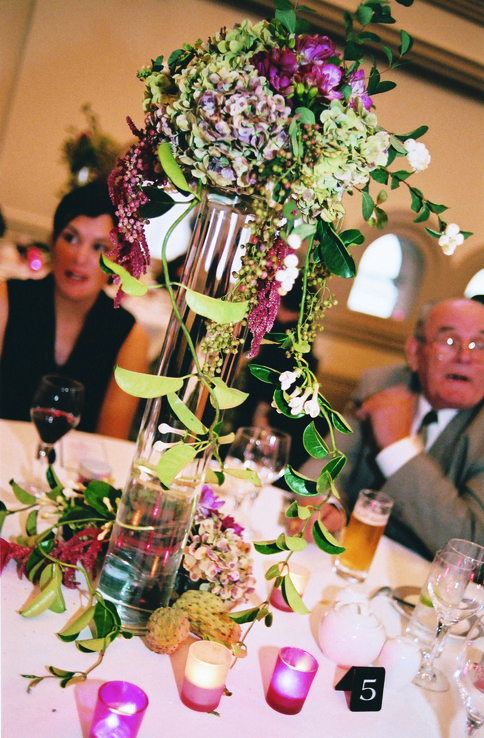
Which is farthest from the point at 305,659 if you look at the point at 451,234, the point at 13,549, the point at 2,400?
the point at 2,400

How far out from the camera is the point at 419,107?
4141mm

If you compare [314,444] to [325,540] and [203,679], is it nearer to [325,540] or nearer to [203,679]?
[325,540]

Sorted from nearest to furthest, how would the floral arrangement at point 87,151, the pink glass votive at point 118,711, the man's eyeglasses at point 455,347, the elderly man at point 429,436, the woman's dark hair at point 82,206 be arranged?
the pink glass votive at point 118,711
the elderly man at point 429,436
the man's eyeglasses at point 455,347
the woman's dark hair at point 82,206
the floral arrangement at point 87,151

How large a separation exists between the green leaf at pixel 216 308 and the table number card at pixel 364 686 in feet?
1.58

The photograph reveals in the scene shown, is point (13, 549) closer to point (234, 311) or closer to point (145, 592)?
point (145, 592)

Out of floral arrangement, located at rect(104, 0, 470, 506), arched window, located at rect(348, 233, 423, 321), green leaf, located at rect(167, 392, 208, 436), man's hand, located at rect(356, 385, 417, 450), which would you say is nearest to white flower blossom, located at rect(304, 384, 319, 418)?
floral arrangement, located at rect(104, 0, 470, 506)

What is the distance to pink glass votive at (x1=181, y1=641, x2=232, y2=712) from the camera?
2.25ft

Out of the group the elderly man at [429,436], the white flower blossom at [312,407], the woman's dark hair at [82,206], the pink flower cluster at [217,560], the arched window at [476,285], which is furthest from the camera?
the arched window at [476,285]

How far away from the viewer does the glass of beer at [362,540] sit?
1197mm

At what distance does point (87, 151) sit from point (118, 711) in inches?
142

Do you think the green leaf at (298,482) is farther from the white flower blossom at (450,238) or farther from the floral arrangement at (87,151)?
the floral arrangement at (87,151)

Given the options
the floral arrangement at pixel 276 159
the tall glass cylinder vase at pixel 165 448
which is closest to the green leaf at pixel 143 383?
the floral arrangement at pixel 276 159

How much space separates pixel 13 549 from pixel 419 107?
414cm

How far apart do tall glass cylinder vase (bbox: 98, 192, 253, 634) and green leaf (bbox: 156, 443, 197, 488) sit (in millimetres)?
85
